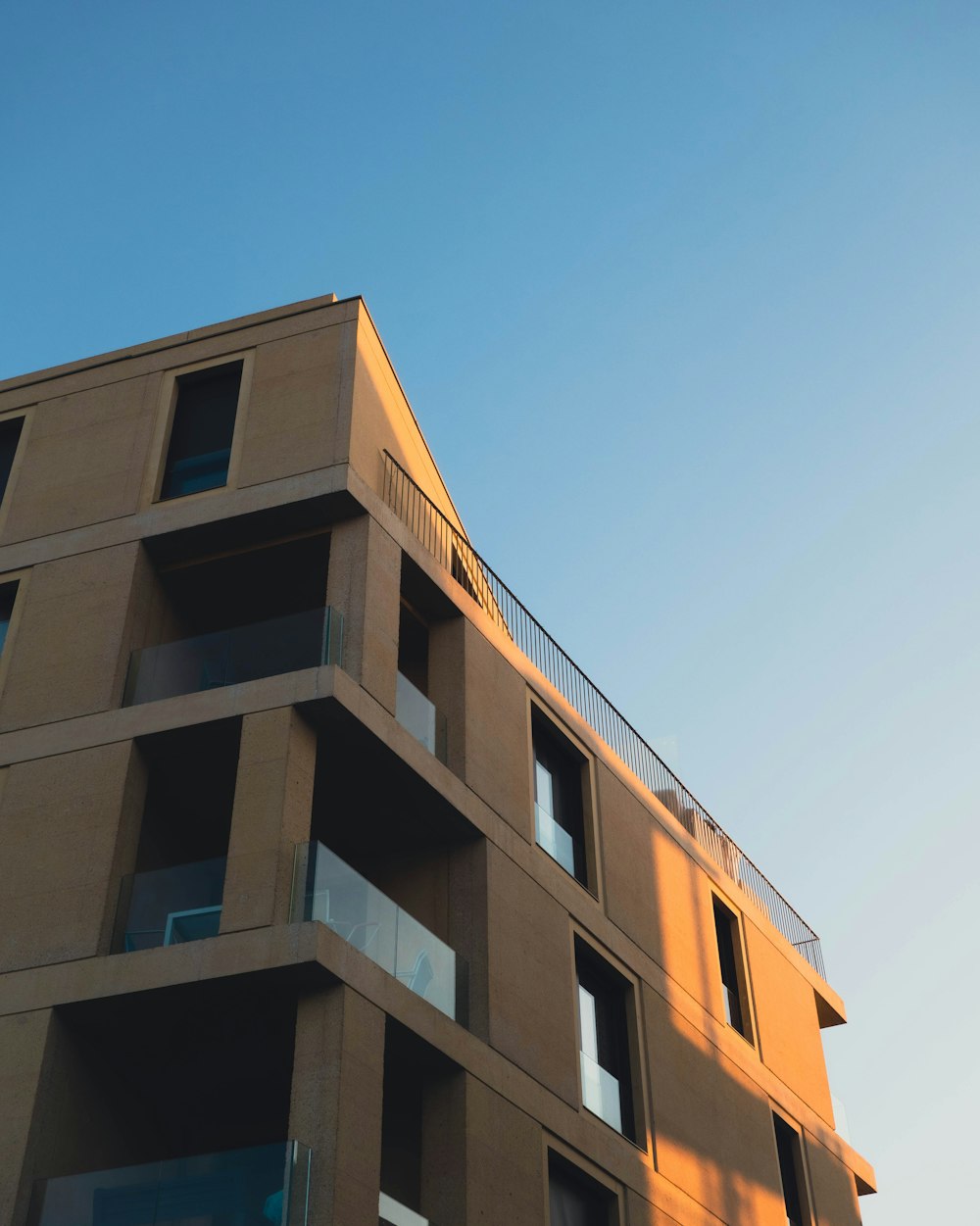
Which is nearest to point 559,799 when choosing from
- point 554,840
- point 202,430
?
point 554,840

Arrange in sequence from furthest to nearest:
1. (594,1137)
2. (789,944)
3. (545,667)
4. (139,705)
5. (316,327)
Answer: (789,944), (545,667), (316,327), (594,1137), (139,705)

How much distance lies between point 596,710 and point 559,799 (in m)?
3.04

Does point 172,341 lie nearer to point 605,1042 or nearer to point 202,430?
point 202,430

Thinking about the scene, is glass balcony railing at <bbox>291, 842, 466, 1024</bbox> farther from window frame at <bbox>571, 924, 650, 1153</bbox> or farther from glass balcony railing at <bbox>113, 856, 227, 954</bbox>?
window frame at <bbox>571, 924, 650, 1153</bbox>

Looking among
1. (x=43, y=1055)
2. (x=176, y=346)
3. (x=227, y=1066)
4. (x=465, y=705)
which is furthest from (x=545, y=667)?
(x=43, y=1055)

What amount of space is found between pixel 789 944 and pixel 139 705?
17132mm

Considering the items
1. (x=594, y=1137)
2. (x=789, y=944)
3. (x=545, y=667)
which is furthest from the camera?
(x=789, y=944)

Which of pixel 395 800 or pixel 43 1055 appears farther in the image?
pixel 395 800

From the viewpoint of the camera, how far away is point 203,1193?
14.2 metres

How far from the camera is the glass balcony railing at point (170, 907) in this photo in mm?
17062

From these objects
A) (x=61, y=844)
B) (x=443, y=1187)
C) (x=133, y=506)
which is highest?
(x=133, y=506)

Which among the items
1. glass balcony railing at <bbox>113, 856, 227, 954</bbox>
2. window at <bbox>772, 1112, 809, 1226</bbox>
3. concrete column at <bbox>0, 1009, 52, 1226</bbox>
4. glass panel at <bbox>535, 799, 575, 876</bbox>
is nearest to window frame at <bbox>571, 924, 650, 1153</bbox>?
glass panel at <bbox>535, 799, 575, 876</bbox>

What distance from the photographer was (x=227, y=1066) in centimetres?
1847

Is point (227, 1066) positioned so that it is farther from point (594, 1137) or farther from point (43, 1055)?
point (594, 1137)
